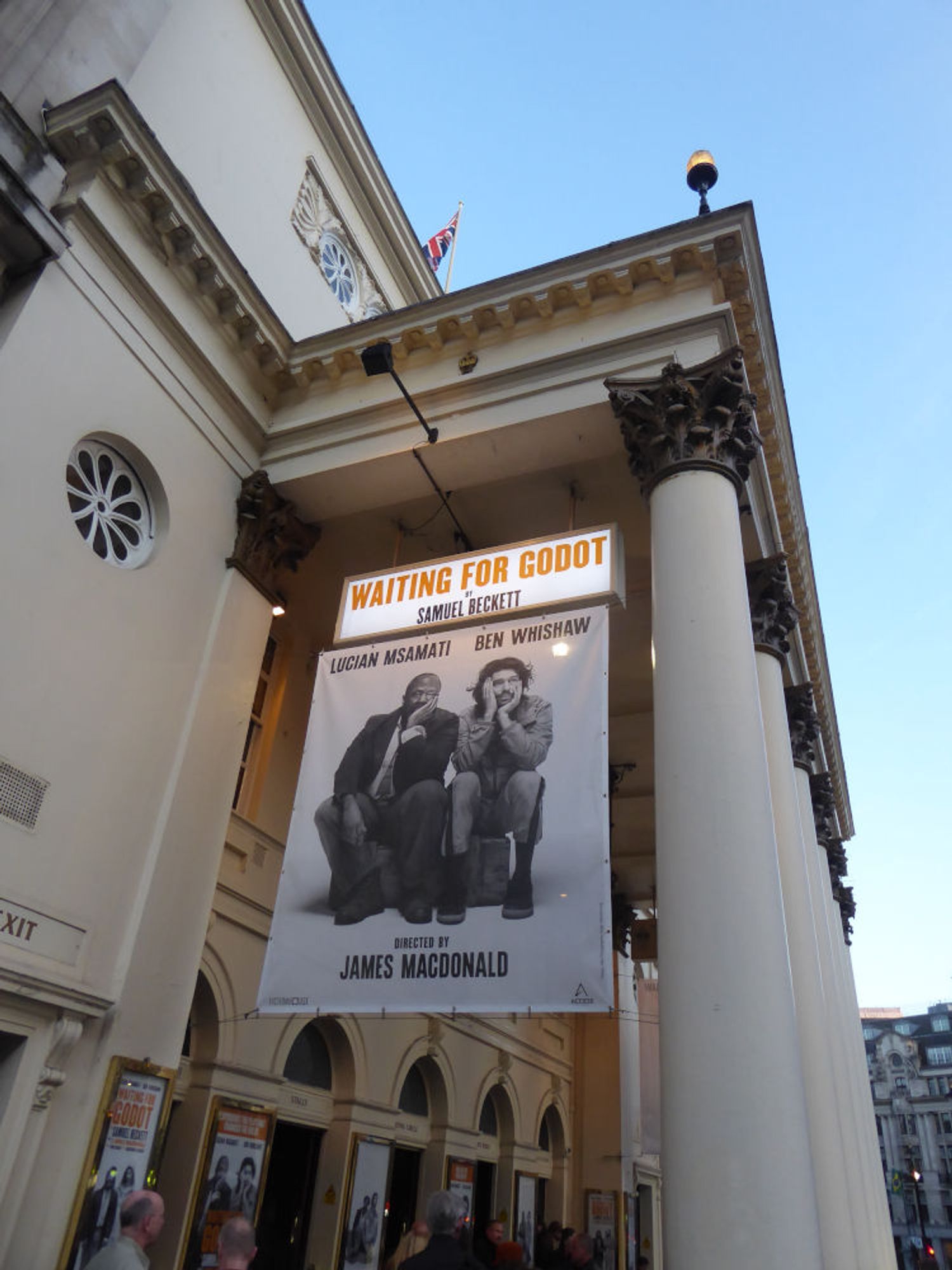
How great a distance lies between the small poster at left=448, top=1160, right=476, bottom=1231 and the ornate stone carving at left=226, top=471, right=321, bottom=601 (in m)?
8.19

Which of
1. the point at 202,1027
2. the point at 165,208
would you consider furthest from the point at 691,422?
the point at 202,1027

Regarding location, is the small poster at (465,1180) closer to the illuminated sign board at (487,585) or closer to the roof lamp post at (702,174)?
the illuminated sign board at (487,585)

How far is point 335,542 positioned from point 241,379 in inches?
90.8

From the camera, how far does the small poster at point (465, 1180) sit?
12000 millimetres

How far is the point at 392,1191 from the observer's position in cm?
1133

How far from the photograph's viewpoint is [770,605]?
9.47 m

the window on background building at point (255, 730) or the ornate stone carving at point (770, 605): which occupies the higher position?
the ornate stone carving at point (770, 605)

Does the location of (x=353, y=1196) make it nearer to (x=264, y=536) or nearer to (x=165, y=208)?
(x=264, y=536)

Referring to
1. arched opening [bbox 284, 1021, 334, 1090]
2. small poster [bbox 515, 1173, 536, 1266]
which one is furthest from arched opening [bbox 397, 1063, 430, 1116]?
small poster [bbox 515, 1173, 536, 1266]

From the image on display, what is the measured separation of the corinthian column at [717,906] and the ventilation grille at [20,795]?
161 inches

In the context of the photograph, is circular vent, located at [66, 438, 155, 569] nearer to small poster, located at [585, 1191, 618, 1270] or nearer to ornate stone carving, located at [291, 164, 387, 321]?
ornate stone carving, located at [291, 164, 387, 321]

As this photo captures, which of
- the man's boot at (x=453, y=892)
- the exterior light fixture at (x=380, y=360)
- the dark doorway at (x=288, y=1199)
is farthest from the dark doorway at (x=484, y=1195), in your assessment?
the exterior light fixture at (x=380, y=360)

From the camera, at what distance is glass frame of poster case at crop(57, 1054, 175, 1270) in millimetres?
5801

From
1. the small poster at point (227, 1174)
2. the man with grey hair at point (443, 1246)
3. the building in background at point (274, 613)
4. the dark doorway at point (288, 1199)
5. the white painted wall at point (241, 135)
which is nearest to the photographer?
the man with grey hair at point (443, 1246)
